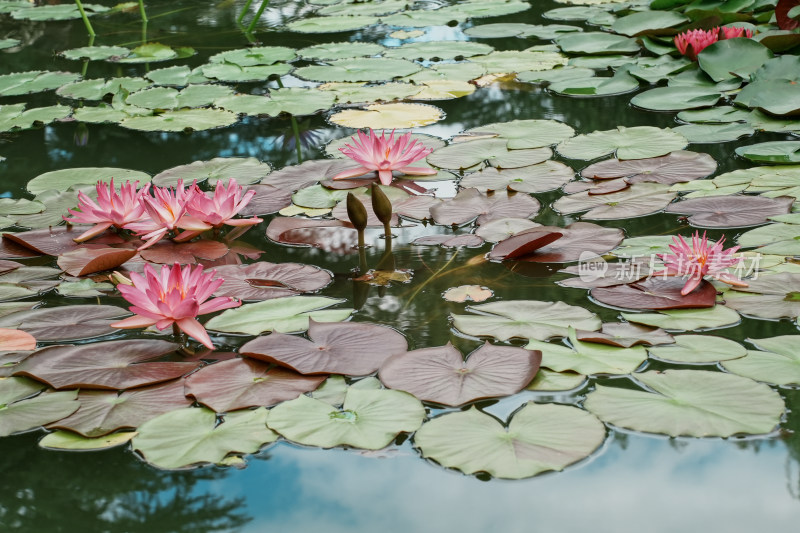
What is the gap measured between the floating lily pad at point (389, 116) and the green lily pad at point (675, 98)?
2.65 feet

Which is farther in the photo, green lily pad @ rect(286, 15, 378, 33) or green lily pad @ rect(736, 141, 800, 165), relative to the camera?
green lily pad @ rect(286, 15, 378, 33)

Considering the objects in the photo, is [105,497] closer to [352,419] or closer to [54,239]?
[352,419]

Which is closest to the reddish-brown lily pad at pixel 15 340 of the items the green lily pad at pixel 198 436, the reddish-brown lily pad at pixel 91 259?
the reddish-brown lily pad at pixel 91 259

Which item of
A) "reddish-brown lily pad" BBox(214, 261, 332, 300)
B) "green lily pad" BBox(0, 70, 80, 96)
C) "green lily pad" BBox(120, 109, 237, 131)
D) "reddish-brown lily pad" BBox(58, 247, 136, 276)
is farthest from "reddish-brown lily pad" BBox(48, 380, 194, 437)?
"green lily pad" BBox(0, 70, 80, 96)

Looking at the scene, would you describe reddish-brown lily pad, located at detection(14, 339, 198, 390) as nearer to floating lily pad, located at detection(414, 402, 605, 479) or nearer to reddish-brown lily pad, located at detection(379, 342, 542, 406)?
reddish-brown lily pad, located at detection(379, 342, 542, 406)

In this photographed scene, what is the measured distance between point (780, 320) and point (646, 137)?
1196 mm

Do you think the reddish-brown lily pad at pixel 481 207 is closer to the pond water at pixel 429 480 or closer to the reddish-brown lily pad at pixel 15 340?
the pond water at pixel 429 480

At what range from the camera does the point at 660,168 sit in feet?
8.09

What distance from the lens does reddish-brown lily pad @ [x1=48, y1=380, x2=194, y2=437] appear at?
4.62ft

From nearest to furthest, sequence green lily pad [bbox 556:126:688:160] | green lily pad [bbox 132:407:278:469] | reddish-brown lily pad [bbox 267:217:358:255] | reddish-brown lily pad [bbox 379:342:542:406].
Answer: green lily pad [bbox 132:407:278:469] → reddish-brown lily pad [bbox 379:342:542:406] → reddish-brown lily pad [bbox 267:217:358:255] → green lily pad [bbox 556:126:688:160]

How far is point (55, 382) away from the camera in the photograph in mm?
1519

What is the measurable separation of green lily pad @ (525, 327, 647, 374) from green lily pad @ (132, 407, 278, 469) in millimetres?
546

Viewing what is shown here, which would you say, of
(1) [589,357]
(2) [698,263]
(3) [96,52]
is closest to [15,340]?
(1) [589,357]

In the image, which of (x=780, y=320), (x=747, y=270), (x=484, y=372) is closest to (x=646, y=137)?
(x=747, y=270)
